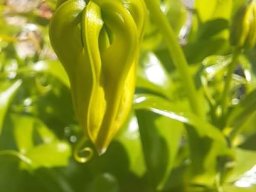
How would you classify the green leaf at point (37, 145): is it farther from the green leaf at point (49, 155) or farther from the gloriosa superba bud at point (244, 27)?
the gloriosa superba bud at point (244, 27)

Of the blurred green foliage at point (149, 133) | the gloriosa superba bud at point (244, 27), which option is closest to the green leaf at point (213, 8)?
the blurred green foliage at point (149, 133)

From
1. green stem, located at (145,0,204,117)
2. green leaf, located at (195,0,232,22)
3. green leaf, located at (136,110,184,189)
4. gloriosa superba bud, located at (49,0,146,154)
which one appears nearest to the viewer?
gloriosa superba bud, located at (49,0,146,154)

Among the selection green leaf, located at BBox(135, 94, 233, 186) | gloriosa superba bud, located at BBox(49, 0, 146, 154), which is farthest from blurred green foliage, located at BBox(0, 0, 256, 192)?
gloriosa superba bud, located at BBox(49, 0, 146, 154)

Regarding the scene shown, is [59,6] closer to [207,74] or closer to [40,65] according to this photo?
[40,65]

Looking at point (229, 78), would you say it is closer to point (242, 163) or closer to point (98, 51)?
point (242, 163)

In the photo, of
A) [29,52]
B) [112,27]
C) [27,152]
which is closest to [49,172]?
[27,152]

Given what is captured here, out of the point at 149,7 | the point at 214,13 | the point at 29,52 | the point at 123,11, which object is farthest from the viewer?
the point at 29,52

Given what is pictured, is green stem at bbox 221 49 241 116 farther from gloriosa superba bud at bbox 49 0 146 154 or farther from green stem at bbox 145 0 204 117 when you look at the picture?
gloriosa superba bud at bbox 49 0 146 154
